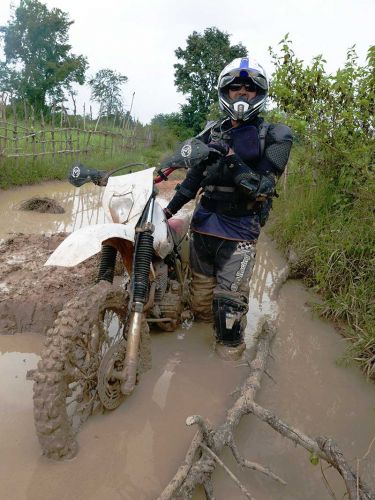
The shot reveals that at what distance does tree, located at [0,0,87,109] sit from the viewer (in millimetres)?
26531

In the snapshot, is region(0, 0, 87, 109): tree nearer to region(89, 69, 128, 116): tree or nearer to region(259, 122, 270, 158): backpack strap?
region(89, 69, 128, 116): tree

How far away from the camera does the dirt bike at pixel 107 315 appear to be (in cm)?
200

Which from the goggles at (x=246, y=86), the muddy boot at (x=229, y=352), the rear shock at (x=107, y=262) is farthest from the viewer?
the muddy boot at (x=229, y=352)

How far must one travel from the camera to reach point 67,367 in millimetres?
2018

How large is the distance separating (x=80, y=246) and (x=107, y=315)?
529 mm

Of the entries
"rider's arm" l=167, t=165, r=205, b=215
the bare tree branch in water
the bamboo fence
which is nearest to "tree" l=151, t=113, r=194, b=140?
the bamboo fence

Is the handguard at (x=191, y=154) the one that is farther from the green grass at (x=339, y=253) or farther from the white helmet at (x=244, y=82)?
the green grass at (x=339, y=253)

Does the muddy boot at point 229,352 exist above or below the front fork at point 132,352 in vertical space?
below

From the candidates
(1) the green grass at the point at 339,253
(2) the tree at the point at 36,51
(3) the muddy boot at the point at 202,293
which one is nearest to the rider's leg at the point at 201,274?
(3) the muddy boot at the point at 202,293

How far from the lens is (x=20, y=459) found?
6.81ft

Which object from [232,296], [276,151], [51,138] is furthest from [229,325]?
[51,138]

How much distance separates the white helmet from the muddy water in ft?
6.15

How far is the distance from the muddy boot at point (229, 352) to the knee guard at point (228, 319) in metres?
0.03

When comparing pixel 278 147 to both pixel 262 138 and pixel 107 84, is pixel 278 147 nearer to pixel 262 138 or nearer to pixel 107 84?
pixel 262 138
